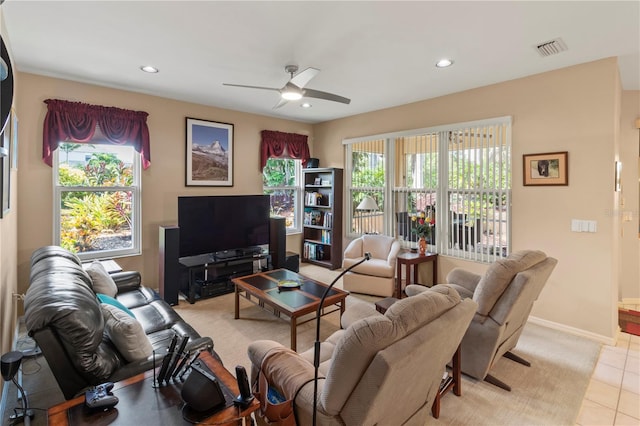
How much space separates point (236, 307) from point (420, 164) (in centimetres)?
319

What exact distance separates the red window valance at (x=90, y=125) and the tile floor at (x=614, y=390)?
5.09 metres

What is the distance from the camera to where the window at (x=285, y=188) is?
19.5 ft

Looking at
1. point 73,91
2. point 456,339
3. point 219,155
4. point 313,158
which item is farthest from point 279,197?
point 456,339

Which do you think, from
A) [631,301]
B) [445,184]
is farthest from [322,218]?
[631,301]

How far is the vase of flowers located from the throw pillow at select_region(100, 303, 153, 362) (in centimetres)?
351

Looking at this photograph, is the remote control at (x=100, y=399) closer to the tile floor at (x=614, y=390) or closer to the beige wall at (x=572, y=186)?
the tile floor at (x=614, y=390)

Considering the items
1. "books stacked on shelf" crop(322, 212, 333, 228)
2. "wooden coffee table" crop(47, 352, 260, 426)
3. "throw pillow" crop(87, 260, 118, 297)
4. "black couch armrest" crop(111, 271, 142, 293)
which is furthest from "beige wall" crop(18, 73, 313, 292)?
"wooden coffee table" crop(47, 352, 260, 426)

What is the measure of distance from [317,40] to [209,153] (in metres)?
2.84

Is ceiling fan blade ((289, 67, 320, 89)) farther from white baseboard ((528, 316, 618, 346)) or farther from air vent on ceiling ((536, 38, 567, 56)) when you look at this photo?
white baseboard ((528, 316, 618, 346))

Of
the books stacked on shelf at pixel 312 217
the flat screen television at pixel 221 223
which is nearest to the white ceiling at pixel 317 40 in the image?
the flat screen television at pixel 221 223

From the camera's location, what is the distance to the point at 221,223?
184 inches

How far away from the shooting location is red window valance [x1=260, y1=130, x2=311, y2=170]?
18.4 ft

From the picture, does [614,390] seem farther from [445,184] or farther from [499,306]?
[445,184]

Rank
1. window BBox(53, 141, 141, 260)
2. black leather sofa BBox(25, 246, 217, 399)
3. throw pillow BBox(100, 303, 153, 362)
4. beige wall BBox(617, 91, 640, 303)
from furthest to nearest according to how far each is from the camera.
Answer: beige wall BBox(617, 91, 640, 303) → window BBox(53, 141, 141, 260) → throw pillow BBox(100, 303, 153, 362) → black leather sofa BBox(25, 246, 217, 399)
